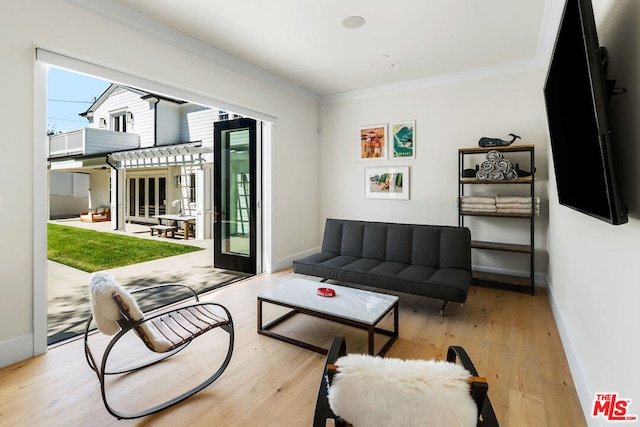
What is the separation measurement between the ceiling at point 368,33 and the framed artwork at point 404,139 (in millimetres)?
751

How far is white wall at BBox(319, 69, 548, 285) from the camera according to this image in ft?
13.6

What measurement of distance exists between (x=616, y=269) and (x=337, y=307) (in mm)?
1731

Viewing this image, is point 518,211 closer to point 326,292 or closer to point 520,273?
point 520,273

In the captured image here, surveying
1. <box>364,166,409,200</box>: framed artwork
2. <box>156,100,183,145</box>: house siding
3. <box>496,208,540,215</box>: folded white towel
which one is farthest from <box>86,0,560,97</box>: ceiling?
<box>156,100,183,145</box>: house siding

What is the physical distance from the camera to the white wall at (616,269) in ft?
4.02

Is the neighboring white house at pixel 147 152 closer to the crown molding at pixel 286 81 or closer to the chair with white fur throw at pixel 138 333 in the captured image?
the crown molding at pixel 286 81

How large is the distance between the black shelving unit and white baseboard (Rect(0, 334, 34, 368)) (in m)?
4.52

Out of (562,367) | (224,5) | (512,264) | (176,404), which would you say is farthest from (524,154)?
(176,404)

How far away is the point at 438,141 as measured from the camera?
4.78 m

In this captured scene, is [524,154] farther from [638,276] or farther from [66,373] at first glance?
[66,373]

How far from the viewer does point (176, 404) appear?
6.31 feet

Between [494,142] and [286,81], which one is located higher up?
[286,81]

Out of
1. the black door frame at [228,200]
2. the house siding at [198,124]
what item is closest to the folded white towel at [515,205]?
the black door frame at [228,200]

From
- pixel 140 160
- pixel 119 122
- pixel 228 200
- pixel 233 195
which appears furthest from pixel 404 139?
pixel 119 122
